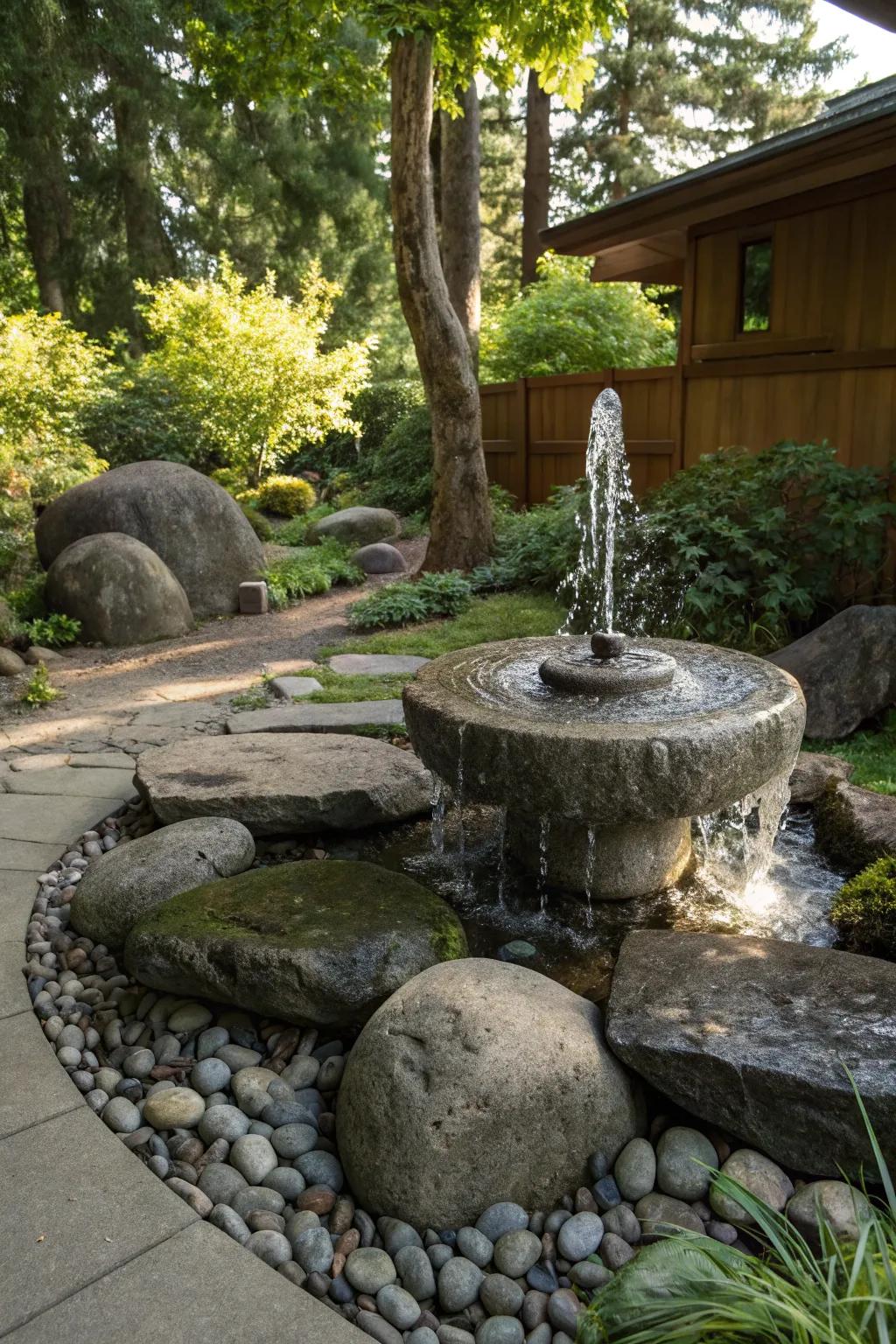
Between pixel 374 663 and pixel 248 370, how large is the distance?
7557mm

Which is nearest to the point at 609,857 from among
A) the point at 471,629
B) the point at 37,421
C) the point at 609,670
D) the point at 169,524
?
the point at 609,670

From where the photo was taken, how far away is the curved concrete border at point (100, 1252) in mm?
1698

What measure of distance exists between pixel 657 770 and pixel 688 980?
1.93ft

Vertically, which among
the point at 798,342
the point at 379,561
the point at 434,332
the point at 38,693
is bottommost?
the point at 38,693

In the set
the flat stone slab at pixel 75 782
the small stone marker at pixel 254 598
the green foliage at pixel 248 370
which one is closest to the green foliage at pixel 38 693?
the flat stone slab at pixel 75 782

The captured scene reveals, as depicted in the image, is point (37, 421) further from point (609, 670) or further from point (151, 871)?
point (609, 670)

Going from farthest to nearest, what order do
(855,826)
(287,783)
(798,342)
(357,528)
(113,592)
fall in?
(357,528) → (113,592) → (798,342) → (287,783) → (855,826)

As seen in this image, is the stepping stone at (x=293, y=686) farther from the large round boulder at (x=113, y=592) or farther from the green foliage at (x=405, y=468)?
the green foliage at (x=405, y=468)

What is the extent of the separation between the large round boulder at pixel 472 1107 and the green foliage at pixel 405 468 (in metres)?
11.4

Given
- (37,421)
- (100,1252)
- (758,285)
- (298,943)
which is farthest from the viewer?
(758,285)

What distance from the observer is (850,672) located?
5086mm

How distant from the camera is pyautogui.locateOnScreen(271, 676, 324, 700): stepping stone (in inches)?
229

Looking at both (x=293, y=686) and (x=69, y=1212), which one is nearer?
(x=69, y=1212)

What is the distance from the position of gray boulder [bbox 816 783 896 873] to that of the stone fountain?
34 cm
